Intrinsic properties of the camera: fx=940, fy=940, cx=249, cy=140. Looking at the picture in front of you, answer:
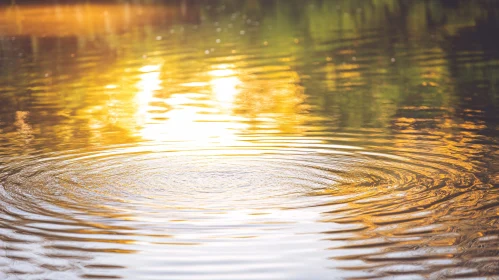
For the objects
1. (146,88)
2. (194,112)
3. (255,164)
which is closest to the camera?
(255,164)

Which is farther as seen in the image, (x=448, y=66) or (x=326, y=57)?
(x=326, y=57)

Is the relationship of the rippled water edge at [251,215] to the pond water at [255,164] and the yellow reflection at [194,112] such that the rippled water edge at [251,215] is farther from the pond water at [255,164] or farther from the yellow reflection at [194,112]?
the yellow reflection at [194,112]

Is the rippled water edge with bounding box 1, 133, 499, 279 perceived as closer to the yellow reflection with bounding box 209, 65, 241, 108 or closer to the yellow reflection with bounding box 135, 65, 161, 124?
the yellow reflection with bounding box 135, 65, 161, 124

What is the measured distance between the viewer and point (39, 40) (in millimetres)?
29375

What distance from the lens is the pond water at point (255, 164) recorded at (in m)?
7.29

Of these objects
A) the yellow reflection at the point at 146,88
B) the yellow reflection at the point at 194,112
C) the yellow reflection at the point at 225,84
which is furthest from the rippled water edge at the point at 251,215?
the yellow reflection at the point at 225,84

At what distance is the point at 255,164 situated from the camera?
33.8ft

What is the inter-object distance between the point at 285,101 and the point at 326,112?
5.29 feet

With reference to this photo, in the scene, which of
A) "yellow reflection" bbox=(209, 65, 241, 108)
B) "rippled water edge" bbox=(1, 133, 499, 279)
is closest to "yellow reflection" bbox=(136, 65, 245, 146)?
"yellow reflection" bbox=(209, 65, 241, 108)

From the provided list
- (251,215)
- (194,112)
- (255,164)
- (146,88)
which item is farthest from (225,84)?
(251,215)

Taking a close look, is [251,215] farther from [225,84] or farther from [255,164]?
[225,84]

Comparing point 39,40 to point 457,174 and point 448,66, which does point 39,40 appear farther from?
point 457,174

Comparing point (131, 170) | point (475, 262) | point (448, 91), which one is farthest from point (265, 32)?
point (475, 262)

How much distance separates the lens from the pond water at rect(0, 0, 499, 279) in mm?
7293
